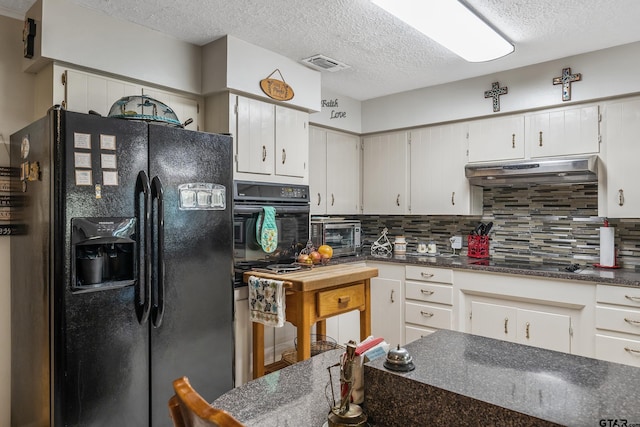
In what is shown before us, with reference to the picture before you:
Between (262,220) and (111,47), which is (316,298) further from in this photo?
(111,47)

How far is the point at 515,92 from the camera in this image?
3.34 m

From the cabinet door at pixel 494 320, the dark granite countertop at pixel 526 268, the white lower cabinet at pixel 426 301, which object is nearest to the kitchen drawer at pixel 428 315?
the white lower cabinet at pixel 426 301

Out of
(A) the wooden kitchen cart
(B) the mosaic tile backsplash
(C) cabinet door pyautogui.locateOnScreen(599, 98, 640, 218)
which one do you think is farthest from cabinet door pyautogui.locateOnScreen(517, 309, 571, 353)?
(A) the wooden kitchen cart

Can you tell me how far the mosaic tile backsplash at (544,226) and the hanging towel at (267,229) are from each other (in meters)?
1.87

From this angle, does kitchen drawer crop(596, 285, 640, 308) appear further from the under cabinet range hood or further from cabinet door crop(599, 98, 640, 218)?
the under cabinet range hood

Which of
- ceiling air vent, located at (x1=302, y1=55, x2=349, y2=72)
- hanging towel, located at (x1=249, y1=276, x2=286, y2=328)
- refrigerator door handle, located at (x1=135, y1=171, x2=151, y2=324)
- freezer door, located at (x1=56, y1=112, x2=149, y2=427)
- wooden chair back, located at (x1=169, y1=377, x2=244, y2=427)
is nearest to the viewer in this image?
wooden chair back, located at (x1=169, y1=377, x2=244, y2=427)

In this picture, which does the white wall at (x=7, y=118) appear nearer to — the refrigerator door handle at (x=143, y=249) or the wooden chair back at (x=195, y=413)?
the refrigerator door handle at (x=143, y=249)

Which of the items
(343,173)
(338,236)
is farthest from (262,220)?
(343,173)

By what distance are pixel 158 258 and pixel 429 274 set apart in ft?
7.27

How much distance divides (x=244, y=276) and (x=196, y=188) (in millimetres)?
781

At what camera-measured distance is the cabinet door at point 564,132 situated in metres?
3.03

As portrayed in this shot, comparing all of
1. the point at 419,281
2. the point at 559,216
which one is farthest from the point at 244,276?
the point at 559,216

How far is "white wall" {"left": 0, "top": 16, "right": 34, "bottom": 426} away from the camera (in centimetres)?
229

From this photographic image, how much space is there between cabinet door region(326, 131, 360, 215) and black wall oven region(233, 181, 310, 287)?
725 millimetres
